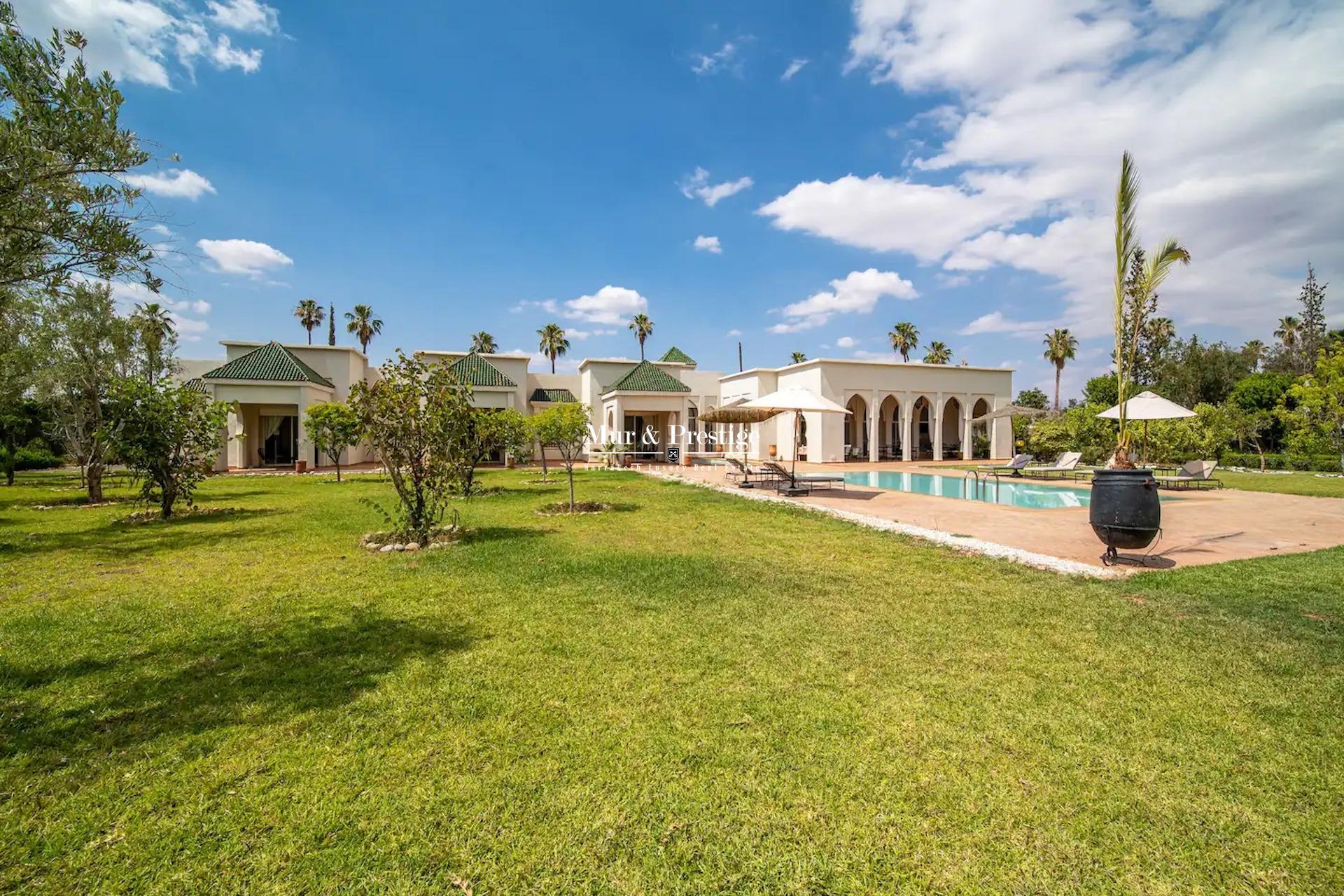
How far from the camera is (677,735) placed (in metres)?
3.03

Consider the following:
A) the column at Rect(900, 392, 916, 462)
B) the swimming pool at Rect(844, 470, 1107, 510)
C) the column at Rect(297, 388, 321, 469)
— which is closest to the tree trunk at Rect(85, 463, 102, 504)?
the column at Rect(297, 388, 321, 469)

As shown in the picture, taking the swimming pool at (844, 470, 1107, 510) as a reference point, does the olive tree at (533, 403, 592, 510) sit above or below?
above

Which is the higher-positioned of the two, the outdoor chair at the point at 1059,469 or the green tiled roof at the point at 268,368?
the green tiled roof at the point at 268,368

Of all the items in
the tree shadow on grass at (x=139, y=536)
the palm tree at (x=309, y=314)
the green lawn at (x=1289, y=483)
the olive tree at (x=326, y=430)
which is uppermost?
the palm tree at (x=309, y=314)

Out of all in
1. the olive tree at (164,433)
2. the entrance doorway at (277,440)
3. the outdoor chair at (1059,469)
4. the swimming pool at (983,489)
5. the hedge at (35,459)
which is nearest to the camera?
the olive tree at (164,433)

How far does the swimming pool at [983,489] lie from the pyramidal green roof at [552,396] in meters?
18.2

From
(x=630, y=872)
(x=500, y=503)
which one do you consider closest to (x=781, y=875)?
(x=630, y=872)

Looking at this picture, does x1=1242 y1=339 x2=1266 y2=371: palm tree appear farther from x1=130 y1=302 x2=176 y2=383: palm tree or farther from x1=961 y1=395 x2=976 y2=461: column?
x1=130 y1=302 x2=176 y2=383: palm tree

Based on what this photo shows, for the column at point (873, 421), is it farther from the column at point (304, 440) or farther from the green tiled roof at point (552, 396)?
the column at point (304, 440)

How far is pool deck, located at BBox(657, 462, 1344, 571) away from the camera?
25.0 ft

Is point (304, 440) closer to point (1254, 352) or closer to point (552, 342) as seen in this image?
point (552, 342)

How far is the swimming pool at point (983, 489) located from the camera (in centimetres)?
1452

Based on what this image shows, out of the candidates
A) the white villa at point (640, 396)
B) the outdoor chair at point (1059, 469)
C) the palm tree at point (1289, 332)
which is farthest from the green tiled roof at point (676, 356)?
the palm tree at point (1289, 332)

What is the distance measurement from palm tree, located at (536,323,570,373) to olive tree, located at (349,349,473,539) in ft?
138
